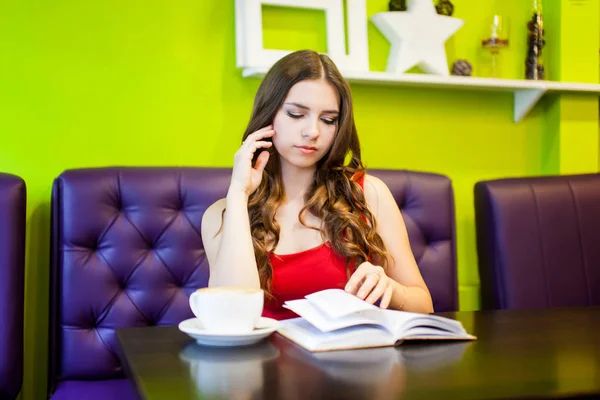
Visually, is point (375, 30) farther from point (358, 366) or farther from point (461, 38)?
point (358, 366)

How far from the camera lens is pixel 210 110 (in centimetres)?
252

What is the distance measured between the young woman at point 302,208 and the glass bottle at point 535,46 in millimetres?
1110

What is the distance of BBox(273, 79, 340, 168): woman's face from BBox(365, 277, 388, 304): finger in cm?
48

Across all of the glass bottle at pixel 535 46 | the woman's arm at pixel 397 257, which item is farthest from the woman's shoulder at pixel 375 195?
the glass bottle at pixel 535 46

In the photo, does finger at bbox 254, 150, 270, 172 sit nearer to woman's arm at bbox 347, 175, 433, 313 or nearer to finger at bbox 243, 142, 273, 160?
finger at bbox 243, 142, 273, 160

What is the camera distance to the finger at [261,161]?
1969 millimetres

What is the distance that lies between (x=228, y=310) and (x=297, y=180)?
83cm

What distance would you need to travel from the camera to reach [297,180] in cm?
208

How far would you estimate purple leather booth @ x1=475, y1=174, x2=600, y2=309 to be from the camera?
252 cm

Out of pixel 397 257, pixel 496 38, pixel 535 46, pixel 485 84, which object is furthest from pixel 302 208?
pixel 535 46

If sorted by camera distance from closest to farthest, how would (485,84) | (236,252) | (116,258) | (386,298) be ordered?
(386,298) → (236,252) → (116,258) → (485,84)

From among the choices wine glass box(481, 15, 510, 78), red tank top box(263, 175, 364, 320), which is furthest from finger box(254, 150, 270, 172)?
wine glass box(481, 15, 510, 78)

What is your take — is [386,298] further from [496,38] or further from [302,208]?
[496,38]

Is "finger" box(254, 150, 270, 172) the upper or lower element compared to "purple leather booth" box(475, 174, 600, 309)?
upper
